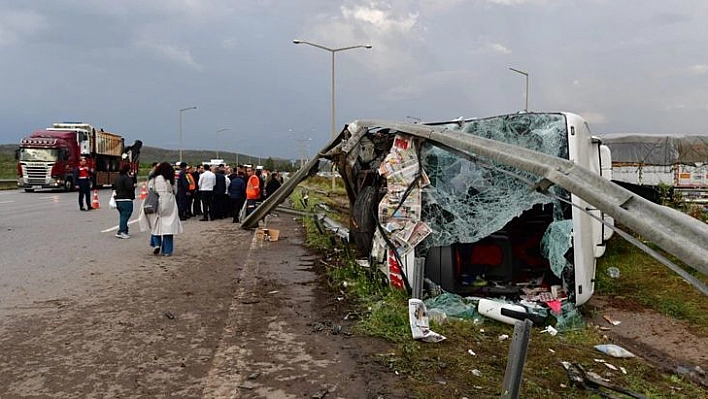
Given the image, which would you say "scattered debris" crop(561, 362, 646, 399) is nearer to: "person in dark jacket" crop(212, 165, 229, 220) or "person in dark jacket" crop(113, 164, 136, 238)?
"person in dark jacket" crop(113, 164, 136, 238)

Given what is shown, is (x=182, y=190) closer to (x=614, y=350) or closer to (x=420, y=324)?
(x=420, y=324)

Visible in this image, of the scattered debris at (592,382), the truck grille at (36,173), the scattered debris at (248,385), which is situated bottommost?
the scattered debris at (592,382)

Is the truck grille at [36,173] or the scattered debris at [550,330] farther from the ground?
the truck grille at [36,173]

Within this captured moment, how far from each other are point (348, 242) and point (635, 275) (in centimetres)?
457

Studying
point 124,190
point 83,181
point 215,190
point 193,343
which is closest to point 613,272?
point 193,343

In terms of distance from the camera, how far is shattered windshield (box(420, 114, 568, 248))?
253 inches

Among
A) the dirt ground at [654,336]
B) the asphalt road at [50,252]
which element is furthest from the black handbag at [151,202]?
Answer: the dirt ground at [654,336]

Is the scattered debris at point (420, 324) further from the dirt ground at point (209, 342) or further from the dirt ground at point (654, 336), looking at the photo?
the dirt ground at point (654, 336)

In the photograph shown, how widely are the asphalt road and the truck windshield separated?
13.9 m

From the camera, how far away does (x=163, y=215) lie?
1001 centimetres

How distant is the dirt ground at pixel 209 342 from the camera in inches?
169

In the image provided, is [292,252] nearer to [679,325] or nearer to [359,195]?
[359,195]

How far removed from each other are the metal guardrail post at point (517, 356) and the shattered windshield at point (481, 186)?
3.24m

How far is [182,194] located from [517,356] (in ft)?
46.7
